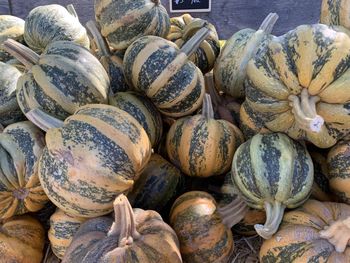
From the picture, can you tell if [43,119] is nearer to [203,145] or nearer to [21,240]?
[21,240]

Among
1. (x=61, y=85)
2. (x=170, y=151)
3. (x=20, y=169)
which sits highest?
(x=61, y=85)

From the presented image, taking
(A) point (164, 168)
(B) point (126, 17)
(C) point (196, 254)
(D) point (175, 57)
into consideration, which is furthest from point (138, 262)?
(B) point (126, 17)

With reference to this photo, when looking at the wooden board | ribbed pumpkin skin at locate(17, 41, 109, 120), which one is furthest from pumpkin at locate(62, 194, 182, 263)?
the wooden board

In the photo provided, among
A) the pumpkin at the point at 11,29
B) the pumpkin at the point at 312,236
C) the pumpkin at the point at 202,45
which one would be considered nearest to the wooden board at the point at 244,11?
the pumpkin at the point at 11,29

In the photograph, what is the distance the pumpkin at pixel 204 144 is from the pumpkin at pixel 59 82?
334 mm

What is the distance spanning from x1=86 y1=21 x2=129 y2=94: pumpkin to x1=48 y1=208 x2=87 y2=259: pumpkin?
586 mm

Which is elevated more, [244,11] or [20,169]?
[20,169]

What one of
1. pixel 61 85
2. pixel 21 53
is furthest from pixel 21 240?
pixel 21 53

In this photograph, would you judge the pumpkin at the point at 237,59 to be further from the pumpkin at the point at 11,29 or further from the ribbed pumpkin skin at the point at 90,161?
the pumpkin at the point at 11,29

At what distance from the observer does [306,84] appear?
1.36 meters

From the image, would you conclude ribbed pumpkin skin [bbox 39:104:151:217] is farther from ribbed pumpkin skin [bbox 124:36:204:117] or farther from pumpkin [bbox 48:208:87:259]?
ribbed pumpkin skin [bbox 124:36:204:117]

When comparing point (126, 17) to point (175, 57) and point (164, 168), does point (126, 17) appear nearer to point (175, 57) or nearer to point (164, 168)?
point (175, 57)

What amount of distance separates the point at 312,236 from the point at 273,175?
0.22m

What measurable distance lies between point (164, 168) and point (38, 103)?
526 mm
